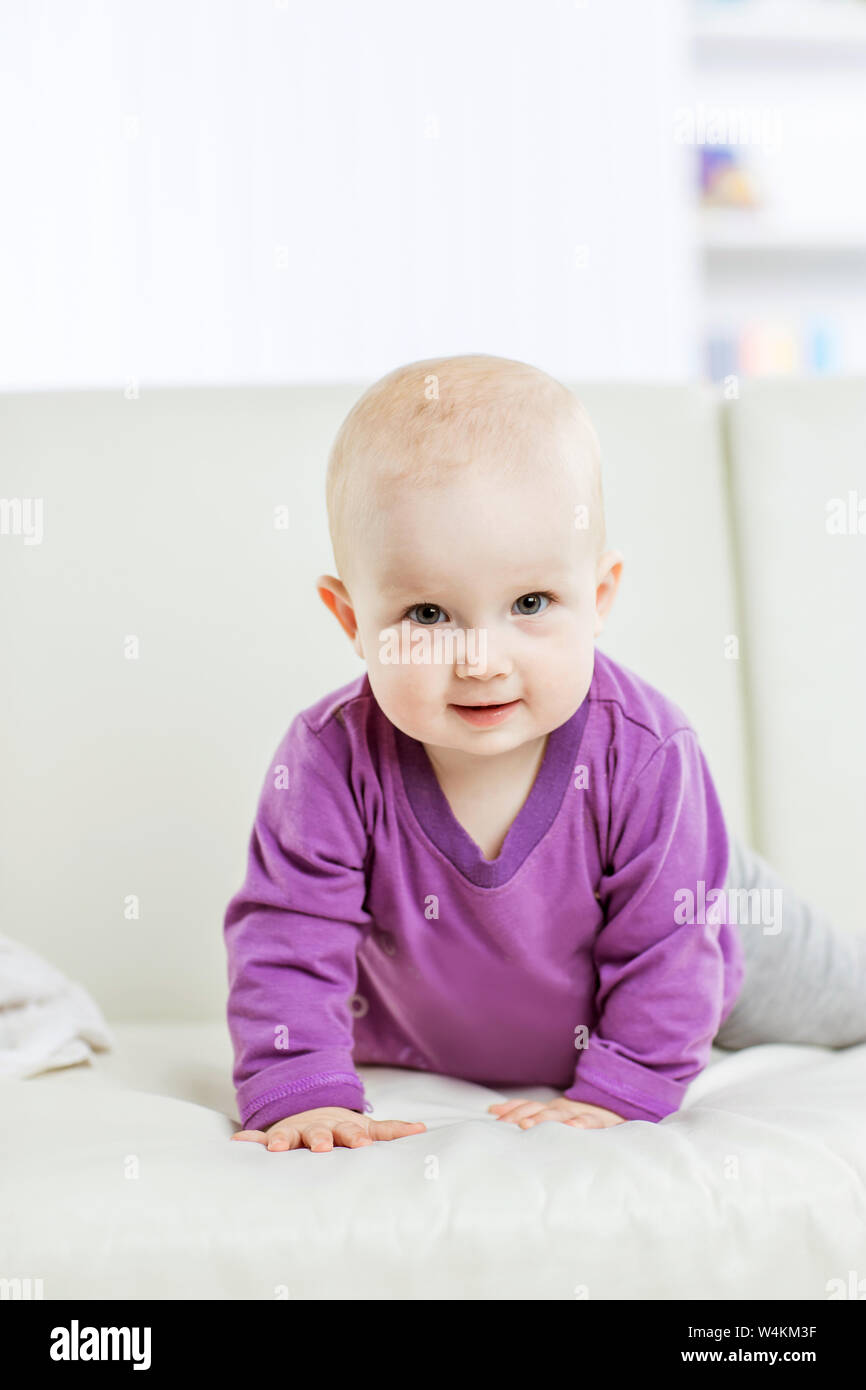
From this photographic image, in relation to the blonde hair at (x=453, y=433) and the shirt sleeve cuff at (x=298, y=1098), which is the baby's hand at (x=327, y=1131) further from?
the blonde hair at (x=453, y=433)

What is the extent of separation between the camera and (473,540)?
839 millimetres

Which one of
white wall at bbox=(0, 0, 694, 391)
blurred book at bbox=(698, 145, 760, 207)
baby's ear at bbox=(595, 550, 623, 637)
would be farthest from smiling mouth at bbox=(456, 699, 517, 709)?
blurred book at bbox=(698, 145, 760, 207)

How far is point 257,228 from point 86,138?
0.40m

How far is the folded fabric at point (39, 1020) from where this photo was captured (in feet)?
3.38

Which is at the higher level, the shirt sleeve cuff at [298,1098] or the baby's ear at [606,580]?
the baby's ear at [606,580]

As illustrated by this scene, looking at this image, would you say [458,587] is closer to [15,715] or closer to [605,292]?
[15,715]

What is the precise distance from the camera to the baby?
860 millimetres

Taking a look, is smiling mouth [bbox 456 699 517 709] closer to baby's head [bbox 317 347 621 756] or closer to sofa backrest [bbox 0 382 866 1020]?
baby's head [bbox 317 347 621 756]

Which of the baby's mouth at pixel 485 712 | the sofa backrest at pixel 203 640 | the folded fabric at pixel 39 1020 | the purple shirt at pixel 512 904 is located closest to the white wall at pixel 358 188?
the sofa backrest at pixel 203 640

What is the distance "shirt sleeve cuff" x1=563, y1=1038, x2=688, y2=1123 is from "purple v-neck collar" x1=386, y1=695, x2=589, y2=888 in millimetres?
151

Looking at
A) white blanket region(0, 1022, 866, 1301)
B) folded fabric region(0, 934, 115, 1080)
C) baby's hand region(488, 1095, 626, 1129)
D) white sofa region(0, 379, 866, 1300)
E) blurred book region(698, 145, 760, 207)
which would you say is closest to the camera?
white blanket region(0, 1022, 866, 1301)

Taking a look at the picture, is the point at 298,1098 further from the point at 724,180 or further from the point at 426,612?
the point at 724,180

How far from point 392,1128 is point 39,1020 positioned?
35 cm

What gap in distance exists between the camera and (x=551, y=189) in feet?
10.1
